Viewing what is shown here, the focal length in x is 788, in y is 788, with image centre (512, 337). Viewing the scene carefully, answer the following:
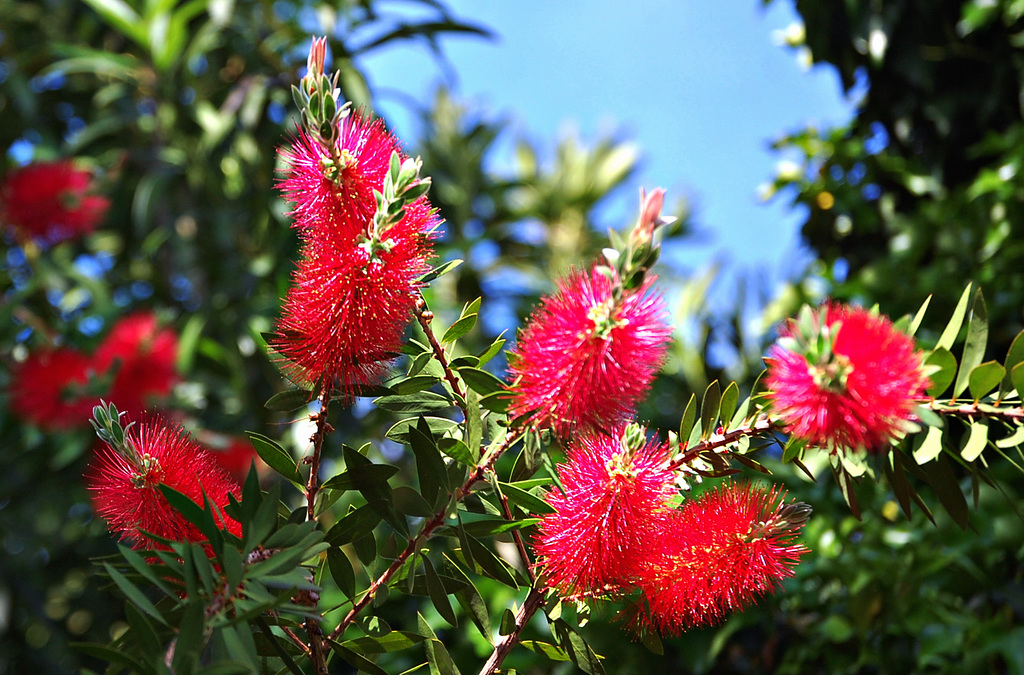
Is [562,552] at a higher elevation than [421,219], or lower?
lower

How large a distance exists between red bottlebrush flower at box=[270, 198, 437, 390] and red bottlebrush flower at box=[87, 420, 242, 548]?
0.10 m

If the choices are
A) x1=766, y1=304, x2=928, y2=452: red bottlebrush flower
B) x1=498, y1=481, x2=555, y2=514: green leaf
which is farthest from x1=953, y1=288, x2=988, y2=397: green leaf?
x1=498, y1=481, x2=555, y2=514: green leaf

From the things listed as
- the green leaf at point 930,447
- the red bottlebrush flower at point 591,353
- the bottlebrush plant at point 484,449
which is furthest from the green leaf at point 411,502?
the green leaf at point 930,447

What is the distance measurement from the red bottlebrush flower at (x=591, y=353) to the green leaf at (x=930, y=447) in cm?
18

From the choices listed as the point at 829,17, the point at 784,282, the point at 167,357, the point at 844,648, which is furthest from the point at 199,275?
the point at 844,648

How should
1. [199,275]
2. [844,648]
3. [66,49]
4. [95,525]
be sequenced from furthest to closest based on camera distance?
[199,275]
[66,49]
[95,525]
[844,648]

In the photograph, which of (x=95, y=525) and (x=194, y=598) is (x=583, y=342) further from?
(x=95, y=525)

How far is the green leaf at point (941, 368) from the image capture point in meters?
0.50

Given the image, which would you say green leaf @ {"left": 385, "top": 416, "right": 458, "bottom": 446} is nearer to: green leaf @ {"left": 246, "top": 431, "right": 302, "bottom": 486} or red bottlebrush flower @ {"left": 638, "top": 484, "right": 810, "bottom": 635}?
green leaf @ {"left": 246, "top": 431, "right": 302, "bottom": 486}

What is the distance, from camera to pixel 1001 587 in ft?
3.11

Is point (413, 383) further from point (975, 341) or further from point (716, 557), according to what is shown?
point (975, 341)

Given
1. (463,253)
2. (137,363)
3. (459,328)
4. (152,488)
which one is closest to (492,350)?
(459,328)

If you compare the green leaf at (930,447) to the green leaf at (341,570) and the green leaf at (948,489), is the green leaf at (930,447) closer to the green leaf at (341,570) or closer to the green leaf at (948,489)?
the green leaf at (948,489)

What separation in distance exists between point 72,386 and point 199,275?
49 centimetres
